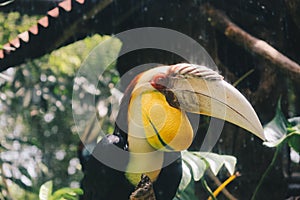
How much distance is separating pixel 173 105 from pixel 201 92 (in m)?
0.11

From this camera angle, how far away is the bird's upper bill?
57.9 inches

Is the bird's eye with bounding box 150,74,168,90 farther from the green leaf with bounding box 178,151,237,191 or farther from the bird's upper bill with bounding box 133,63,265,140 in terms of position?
the green leaf with bounding box 178,151,237,191

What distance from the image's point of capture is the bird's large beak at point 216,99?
1.47 meters

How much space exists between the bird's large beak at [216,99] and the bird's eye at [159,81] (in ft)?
0.04

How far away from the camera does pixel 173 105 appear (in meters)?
1.59

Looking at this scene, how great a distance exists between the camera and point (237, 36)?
78.0 inches

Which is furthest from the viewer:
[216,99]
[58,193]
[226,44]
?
[226,44]

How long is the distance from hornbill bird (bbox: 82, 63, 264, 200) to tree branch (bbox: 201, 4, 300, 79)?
0.35 m

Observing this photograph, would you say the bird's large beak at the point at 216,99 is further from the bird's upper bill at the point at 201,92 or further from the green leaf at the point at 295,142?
the green leaf at the point at 295,142

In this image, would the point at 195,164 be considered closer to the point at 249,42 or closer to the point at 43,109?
the point at 249,42

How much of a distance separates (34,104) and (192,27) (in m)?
1.23

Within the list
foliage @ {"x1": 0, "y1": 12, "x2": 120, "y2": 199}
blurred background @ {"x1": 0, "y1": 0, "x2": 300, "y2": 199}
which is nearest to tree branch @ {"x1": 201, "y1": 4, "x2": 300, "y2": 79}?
blurred background @ {"x1": 0, "y1": 0, "x2": 300, "y2": 199}

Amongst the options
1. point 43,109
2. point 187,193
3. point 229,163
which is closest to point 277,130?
point 229,163

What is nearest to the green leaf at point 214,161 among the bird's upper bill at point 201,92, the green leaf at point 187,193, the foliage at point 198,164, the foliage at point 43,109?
the foliage at point 198,164
